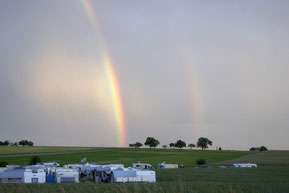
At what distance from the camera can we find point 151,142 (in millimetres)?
192500

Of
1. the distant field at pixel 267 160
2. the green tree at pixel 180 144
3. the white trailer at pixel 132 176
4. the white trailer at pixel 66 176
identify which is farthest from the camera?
the green tree at pixel 180 144

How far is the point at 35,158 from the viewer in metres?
79.5

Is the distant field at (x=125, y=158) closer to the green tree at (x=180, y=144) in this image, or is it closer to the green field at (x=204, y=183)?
the green field at (x=204, y=183)

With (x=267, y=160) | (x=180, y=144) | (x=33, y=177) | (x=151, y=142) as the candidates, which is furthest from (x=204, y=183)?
(x=180, y=144)

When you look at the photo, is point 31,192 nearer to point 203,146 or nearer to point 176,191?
point 176,191

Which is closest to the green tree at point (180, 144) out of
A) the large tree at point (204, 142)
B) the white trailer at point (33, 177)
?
the large tree at point (204, 142)

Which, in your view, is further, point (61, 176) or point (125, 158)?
point (125, 158)

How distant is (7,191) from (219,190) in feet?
19.9

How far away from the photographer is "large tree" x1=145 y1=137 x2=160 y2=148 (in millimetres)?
192137

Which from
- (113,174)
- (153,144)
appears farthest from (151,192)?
(153,144)

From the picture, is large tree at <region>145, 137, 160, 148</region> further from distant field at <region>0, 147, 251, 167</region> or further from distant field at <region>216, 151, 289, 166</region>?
distant field at <region>216, 151, 289, 166</region>

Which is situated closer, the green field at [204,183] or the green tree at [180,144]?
the green field at [204,183]

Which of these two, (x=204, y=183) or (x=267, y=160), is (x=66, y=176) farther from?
(x=267, y=160)

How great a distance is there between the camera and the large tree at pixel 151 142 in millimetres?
192137
